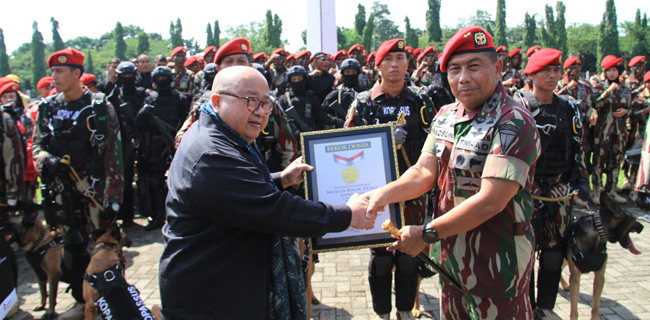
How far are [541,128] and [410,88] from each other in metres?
1.29

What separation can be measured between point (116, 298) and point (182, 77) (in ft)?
23.6

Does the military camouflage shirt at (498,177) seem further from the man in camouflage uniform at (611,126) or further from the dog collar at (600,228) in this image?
the man in camouflage uniform at (611,126)

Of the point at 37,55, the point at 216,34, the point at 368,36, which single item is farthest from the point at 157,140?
the point at 216,34

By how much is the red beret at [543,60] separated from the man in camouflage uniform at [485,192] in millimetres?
1769

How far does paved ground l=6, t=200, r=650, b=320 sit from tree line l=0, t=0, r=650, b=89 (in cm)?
3865

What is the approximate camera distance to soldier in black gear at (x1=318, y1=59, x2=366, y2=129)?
7.09m

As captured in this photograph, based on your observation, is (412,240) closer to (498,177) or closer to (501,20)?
(498,177)

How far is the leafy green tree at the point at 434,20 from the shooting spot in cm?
5531

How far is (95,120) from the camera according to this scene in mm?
4559

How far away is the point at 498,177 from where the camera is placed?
2.12 metres

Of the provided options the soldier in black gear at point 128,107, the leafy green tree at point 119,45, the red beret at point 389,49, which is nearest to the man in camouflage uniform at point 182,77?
the soldier in black gear at point 128,107

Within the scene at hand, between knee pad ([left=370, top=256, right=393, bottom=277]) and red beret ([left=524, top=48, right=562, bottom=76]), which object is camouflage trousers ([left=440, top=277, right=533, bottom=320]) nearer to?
knee pad ([left=370, top=256, right=393, bottom=277])

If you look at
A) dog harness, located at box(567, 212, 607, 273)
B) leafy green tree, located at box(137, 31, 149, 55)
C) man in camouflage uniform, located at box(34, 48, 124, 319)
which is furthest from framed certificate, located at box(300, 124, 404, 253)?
leafy green tree, located at box(137, 31, 149, 55)

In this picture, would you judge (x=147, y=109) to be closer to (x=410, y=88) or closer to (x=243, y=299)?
(x=410, y=88)
